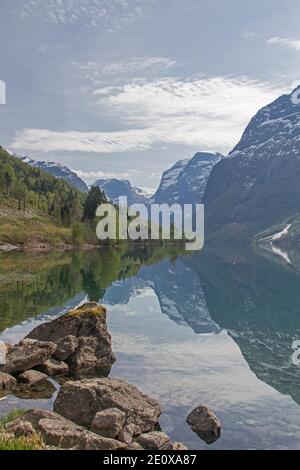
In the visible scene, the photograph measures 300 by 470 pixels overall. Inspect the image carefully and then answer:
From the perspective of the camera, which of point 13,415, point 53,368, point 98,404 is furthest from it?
point 53,368

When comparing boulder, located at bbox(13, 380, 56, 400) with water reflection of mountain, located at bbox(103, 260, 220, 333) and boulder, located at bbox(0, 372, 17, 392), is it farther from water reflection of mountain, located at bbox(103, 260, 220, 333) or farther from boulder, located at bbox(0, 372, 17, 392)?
water reflection of mountain, located at bbox(103, 260, 220, 333)

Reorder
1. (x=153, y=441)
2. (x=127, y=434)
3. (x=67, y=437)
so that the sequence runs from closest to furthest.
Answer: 1. (x=67, y=437)
2. (x=153, y=441)
3. (x=127, y=434)

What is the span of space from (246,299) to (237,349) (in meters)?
38.8

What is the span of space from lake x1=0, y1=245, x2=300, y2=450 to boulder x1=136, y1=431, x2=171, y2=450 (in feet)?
4.98

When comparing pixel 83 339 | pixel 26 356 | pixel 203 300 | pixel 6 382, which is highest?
pixel 83 339

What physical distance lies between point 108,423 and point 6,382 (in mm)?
9609

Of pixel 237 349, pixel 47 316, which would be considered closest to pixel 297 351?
pixel 237 349

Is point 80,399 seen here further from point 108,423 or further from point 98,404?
point 108,423

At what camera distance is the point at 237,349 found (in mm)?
48062

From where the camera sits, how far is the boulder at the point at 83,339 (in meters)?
36.9

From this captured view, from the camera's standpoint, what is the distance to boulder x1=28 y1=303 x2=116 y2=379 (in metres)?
36.9

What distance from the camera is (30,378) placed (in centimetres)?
3188

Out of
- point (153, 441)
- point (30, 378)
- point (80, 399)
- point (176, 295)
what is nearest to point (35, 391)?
point (30, 378)
